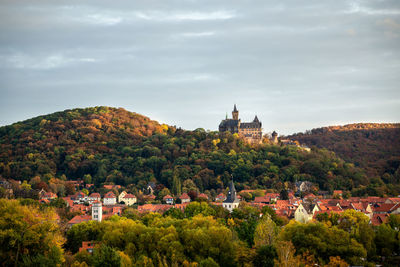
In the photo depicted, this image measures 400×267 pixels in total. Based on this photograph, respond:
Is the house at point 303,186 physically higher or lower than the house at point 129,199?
higher

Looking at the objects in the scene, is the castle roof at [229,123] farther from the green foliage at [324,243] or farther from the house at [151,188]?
the green foliage at [324,243]

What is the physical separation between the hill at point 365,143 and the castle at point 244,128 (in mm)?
29336

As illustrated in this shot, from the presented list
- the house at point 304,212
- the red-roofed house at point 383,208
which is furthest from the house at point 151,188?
the red-roofed house at point 383,208

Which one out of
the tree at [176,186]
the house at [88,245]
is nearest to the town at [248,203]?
the tree at [176,186]

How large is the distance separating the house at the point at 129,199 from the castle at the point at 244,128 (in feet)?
188

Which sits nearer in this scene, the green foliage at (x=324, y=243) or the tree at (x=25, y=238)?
the green foliage at (x=324, y=243)

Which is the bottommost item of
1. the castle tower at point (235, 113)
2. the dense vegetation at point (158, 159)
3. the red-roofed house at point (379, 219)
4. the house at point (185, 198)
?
the red-roofed house at point (379, 219)

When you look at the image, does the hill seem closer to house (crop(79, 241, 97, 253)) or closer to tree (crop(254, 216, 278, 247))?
tree (crop(254, 216, 278, 247))

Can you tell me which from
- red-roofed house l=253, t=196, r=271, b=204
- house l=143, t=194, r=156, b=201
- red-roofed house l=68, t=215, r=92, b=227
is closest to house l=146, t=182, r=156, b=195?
house l=143, t=194, r=156, b=201

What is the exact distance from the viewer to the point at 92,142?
144 metres

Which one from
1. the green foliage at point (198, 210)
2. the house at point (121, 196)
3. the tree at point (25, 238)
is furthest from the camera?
the house at point (121, 196)

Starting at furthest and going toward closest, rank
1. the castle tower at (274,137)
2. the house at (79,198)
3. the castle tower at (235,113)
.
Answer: the castle tower at (235,113), the castle tower at (274,137), the house at (79,198)

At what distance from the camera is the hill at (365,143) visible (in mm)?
140625

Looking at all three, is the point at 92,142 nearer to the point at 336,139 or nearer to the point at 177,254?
the point at 336,139
